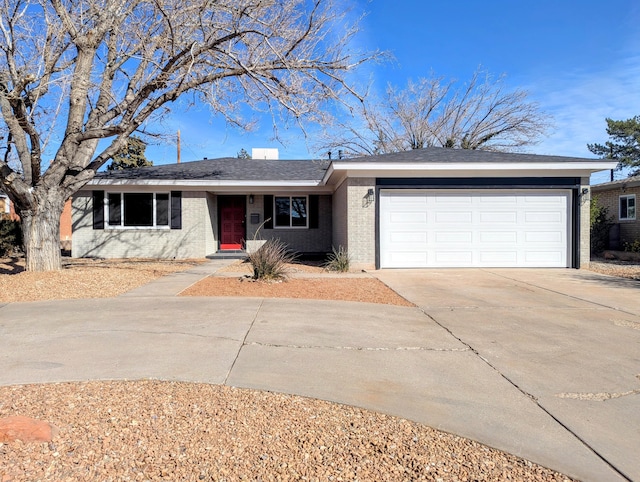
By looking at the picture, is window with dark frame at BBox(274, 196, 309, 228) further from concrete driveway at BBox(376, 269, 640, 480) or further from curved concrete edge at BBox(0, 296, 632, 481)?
curved concrete edge at BBox(0, 296, 632, 481)

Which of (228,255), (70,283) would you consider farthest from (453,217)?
(70,283)

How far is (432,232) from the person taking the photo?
499 inches

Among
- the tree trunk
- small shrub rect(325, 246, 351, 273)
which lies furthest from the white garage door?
the tree trunk

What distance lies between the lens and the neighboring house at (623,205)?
17.8 meters

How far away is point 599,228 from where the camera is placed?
1817cm

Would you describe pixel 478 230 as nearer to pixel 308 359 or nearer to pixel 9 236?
pixel 308 359

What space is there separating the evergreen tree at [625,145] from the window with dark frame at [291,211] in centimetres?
3009

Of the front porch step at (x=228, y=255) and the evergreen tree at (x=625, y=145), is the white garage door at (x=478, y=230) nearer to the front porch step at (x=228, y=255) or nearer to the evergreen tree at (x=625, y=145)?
the front porch step at (x=228, y=255)

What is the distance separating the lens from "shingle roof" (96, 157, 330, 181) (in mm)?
15972

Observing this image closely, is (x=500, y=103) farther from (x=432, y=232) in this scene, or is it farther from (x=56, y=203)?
(x=56, y=203)

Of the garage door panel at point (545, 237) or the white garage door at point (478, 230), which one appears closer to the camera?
the white garage door at point (478, 230)

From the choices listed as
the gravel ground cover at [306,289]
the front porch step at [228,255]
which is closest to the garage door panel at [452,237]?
the gravel ground cover at [306,289]

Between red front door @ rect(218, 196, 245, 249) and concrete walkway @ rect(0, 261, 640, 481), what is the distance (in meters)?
10.2

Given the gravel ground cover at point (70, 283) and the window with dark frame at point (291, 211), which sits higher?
the window with dark frame at point (291, 211)
